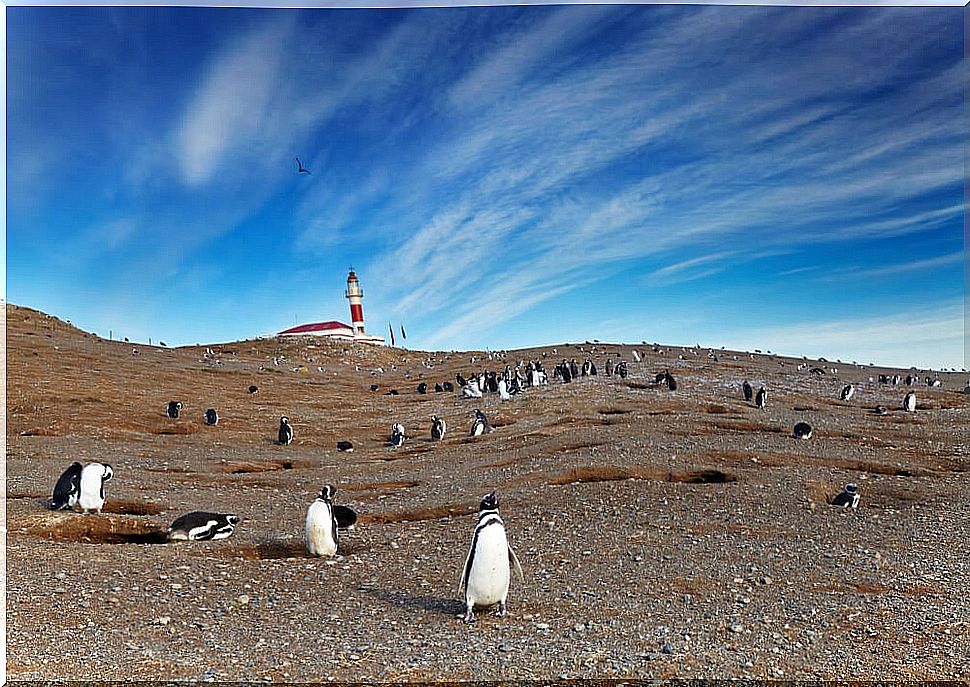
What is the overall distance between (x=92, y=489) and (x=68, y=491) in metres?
0.13

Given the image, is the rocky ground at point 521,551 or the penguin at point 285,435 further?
the penguin at point 285,435

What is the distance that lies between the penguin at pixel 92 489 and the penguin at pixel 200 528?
2.44 feet

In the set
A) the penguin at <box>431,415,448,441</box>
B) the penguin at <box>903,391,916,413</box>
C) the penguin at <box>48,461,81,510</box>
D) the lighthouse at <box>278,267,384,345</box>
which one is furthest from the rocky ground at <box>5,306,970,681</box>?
the lighthouse at <box>278,267,384,345</box>

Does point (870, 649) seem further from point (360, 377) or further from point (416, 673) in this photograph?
point (360, 377)

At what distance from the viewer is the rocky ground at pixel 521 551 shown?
2479mm

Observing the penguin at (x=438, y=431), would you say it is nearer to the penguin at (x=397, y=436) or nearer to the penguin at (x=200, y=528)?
the penguin at (x=397, y=436)

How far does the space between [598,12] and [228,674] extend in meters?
3.69

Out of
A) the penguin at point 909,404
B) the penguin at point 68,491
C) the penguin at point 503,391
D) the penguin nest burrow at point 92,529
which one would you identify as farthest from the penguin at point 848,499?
the penguin at point 909,404

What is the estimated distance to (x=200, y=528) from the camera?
425 cm

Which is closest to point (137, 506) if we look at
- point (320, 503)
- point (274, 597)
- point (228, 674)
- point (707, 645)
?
point (320, 503)

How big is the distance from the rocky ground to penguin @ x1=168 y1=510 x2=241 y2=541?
90 mm

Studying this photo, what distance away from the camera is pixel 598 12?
4270 mm

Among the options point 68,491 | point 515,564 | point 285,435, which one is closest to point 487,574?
point 515,564

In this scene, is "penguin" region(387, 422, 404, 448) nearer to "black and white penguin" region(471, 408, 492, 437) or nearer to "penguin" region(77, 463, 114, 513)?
"black and white penguin" region(471, 408, 492, 437)
